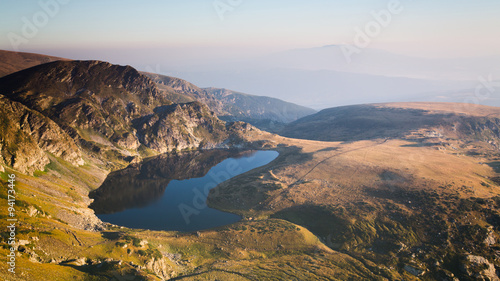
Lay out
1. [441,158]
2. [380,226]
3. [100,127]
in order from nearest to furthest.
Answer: [380,226] < [441,158] < [100,127]

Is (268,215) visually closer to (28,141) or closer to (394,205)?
(394,205)

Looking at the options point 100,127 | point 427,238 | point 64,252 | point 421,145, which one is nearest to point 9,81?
point 100,127

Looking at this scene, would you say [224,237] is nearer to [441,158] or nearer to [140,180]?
[140,180]

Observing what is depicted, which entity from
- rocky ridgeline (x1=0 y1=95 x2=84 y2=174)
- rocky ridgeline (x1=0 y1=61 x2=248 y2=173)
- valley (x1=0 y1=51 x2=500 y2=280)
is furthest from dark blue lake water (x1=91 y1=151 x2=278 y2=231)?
rocky ridgeline (x1=0 y1=95 x2=84 y2=174)

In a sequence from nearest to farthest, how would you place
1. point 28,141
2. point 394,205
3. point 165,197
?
point 394,205 < point 28,141 < point 165,197

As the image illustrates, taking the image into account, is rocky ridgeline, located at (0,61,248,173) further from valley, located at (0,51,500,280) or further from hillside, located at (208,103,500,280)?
hillside, located at (208,103,500,280)

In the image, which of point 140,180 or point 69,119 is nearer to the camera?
point 140,180

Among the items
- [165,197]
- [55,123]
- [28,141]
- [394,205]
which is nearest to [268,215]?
[394,205]

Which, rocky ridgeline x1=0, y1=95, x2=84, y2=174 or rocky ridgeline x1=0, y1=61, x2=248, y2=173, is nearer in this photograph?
rocky ridgeline x1=0, y1=95, x2=84, y2=174
